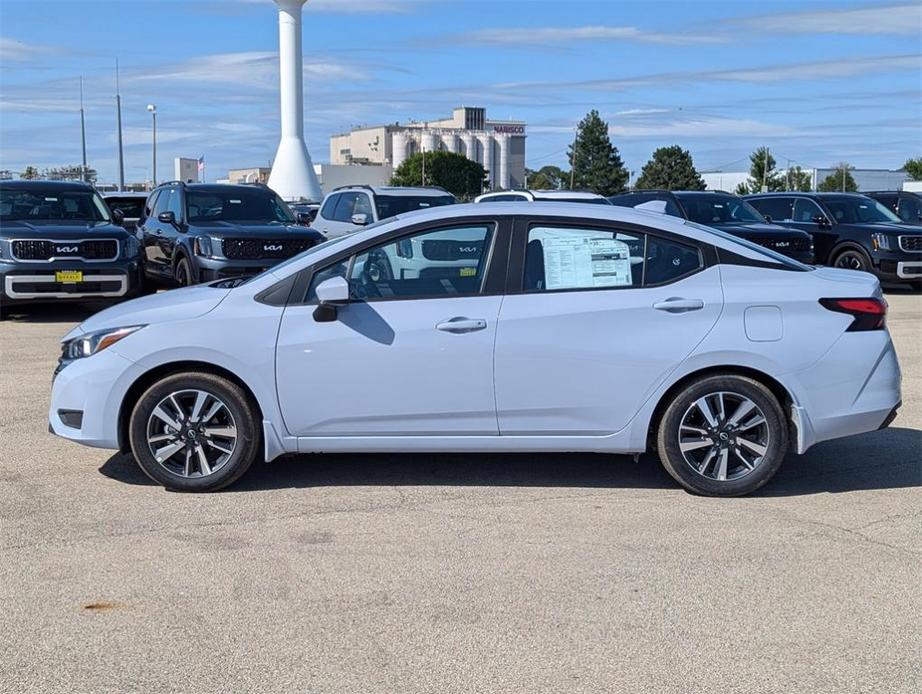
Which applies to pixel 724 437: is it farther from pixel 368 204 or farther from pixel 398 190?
pixel 398 190

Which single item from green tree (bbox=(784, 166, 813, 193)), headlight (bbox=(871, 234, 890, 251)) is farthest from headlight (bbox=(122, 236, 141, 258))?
green tree (bbox=(784, 166, 813, 193))

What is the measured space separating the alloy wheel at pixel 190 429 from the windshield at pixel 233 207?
32.6 feet

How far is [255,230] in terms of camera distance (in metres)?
14.7

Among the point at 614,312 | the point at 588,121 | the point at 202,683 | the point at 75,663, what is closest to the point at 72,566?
the point at 75,663

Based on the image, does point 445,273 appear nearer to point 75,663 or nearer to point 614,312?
point 614,312

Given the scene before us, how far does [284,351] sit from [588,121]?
120 metres

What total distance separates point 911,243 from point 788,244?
2.36 meters

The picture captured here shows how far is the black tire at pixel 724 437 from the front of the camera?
5980mm

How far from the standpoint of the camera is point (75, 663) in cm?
399

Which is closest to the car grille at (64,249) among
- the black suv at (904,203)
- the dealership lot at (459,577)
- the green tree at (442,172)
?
the dealership lot at (459,577)

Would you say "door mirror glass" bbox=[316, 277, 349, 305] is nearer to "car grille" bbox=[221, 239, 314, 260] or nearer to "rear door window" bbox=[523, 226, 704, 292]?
"rear door window" bbox=[523, 226, 704, 292]

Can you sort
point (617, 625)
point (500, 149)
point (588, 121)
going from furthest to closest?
point (500, 149)
point (588, 121)
point (617, 625)

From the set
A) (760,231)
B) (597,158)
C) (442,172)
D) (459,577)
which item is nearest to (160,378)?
(459,577)

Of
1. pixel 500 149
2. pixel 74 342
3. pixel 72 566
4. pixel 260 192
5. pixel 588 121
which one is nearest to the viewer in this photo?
pixel 72 566
